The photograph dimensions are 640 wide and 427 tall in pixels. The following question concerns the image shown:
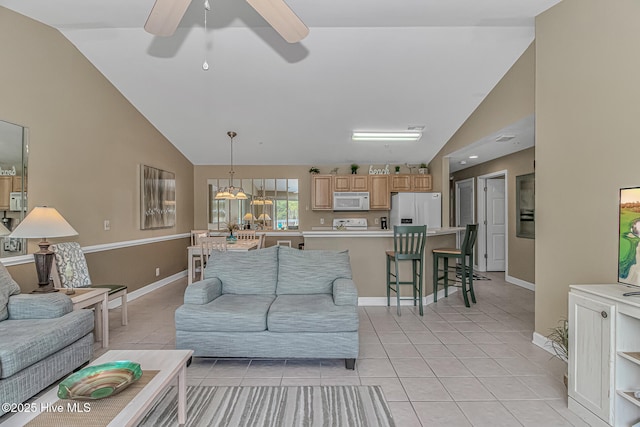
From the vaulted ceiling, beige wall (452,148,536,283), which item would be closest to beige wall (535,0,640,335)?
the vaulted ceiling

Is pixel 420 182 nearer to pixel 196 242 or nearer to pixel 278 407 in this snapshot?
pixel 196 242

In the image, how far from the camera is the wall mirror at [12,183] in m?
3.10

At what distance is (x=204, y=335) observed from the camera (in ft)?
9.23

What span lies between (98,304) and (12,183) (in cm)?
134

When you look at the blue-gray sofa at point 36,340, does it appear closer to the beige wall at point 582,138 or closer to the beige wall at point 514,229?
the beige wall at point 582,138

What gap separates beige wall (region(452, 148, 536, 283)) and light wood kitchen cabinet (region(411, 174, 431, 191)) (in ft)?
4.10

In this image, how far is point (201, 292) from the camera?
3.02 m

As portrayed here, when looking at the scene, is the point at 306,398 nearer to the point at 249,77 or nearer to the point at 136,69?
the point at 249,77

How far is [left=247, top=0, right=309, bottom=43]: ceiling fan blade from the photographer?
81.5 inches

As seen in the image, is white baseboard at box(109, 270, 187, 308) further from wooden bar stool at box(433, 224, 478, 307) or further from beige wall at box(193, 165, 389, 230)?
wooden bar stool at box(433, 224, 478, 307)

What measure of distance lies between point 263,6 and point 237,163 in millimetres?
5835

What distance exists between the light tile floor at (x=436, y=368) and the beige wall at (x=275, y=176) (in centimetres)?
362

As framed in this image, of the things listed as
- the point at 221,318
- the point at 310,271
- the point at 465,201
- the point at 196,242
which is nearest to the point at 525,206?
the point at 465,201

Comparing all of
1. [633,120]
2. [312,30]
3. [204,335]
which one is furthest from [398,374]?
[312,30]
